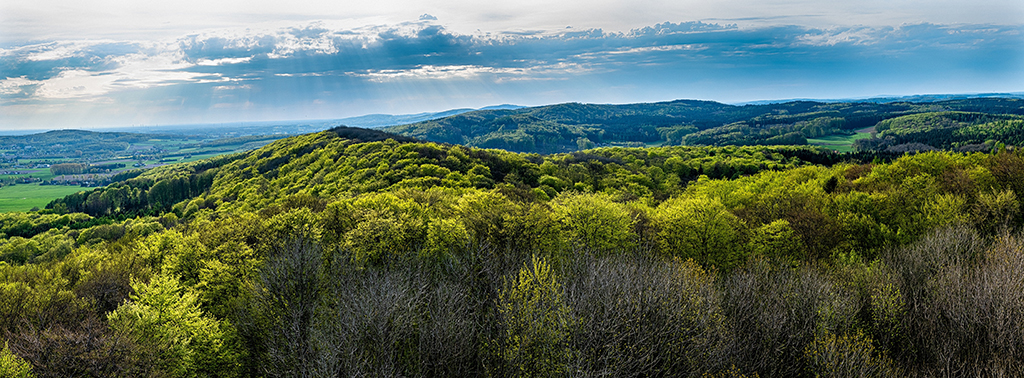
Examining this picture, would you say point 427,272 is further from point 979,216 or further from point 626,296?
point 979,216

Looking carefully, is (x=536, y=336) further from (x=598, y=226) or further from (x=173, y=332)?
(x=598, y=226)

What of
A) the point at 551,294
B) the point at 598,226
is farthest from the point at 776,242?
the point at 551,294

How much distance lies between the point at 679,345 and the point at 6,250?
4345 inches

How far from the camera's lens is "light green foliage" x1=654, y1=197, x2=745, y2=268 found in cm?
4625

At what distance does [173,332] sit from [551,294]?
20.4 meters

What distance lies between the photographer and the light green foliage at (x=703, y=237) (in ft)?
152

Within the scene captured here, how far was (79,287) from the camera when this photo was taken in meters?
34.7

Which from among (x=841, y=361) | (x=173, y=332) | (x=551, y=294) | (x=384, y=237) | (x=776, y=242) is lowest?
(x=776, y=242)

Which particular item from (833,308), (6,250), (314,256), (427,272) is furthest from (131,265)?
(6,250)

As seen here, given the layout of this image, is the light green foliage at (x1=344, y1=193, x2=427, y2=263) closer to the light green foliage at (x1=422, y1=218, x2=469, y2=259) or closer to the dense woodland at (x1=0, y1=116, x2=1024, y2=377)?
the dense woodland at (x1=0, y1=116, x2=1024, y2=377)

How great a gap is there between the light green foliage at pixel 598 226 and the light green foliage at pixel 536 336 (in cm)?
1924

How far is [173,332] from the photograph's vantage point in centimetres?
2386

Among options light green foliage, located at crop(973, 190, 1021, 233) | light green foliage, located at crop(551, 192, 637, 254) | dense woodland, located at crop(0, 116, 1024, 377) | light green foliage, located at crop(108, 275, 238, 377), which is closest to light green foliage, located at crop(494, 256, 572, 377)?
dense woodland, located at crop(0, 116, 1024, 377)

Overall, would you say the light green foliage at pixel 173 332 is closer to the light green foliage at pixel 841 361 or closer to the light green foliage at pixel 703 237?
the light green foliage at pixel 841 361
